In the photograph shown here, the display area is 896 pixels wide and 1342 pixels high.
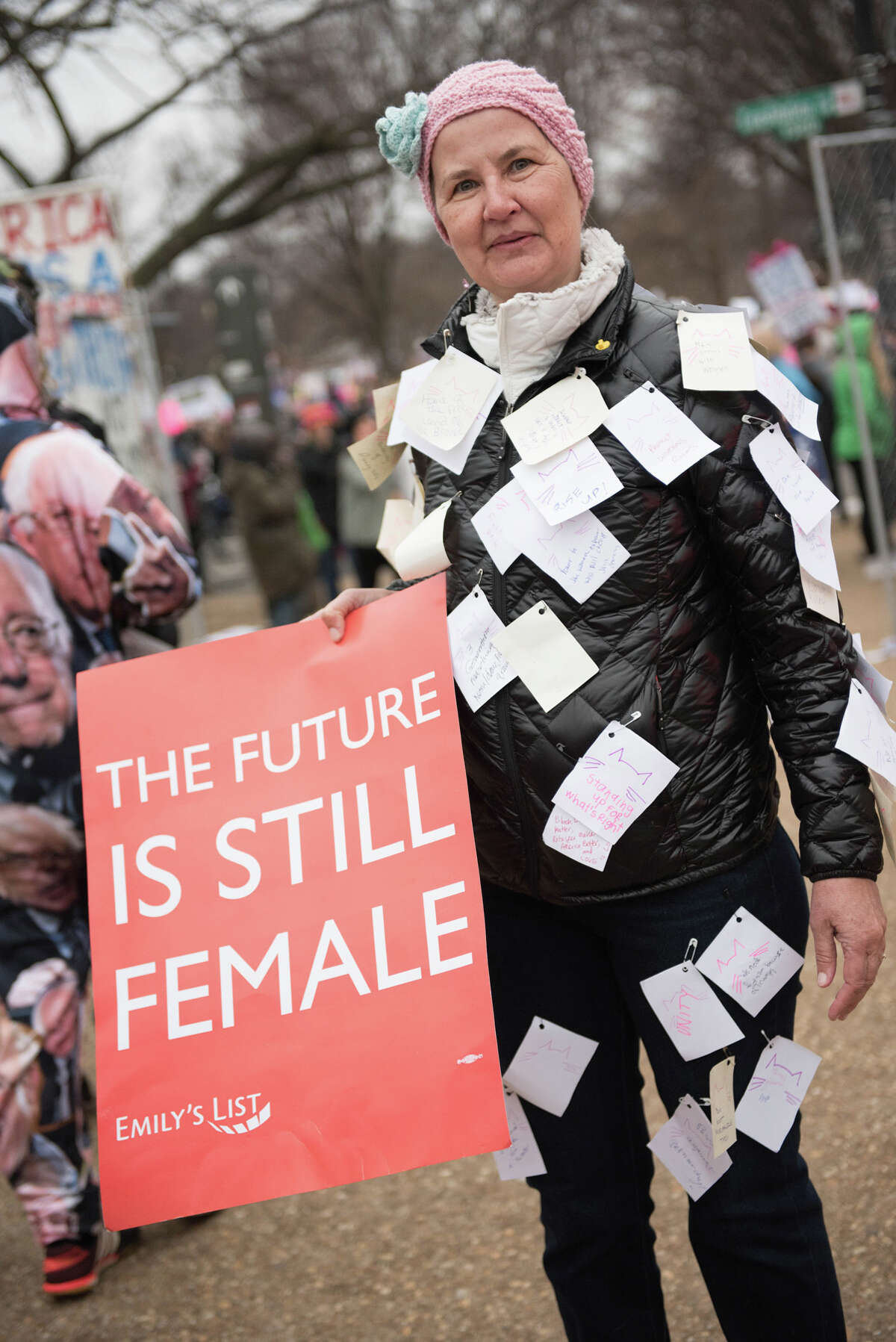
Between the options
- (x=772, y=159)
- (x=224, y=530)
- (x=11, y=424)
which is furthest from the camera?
(x=224, y=530)

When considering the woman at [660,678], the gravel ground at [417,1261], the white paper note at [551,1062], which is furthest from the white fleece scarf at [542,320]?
the gravel ground at [417,1261]

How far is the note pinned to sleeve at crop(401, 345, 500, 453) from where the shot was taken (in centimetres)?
200

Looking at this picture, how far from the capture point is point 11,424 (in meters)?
2.92

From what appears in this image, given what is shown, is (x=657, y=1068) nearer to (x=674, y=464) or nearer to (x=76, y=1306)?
(x=674, y=464)

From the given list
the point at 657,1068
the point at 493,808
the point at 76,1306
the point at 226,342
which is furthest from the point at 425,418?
the point at 226,342

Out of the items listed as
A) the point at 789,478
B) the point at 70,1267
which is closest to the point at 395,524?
the point at 789,478

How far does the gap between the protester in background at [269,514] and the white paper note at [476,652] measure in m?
7.67

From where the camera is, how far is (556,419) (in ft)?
6.20

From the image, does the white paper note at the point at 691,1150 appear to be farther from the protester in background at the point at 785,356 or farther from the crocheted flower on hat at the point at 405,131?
the protester in background at the point at 785,356

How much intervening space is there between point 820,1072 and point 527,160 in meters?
2.62

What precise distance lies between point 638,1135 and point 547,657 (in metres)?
0.82

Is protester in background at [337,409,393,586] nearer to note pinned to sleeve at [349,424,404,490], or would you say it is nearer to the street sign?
the street sign

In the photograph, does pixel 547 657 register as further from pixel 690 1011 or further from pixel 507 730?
pixel 690 1011

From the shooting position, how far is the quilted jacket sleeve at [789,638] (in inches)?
72.0
